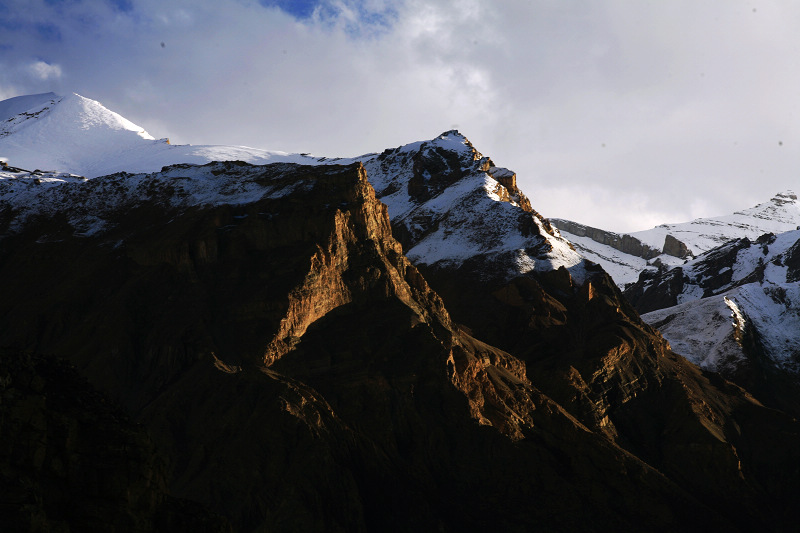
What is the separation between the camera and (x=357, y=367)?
266 feet

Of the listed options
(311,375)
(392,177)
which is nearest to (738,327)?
(392,177)

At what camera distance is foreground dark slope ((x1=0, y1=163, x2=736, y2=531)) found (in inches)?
2776

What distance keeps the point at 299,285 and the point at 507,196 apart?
7250cm

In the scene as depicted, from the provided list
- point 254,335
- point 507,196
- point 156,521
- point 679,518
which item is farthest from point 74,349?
point 507,196

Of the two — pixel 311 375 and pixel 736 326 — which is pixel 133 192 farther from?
pixel 736 326

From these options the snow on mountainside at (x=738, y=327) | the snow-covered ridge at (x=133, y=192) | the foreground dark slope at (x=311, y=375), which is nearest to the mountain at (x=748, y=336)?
the snow on mountainside at (x=738, y=327)

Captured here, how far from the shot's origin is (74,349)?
84.2m

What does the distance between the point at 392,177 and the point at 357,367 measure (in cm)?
8946

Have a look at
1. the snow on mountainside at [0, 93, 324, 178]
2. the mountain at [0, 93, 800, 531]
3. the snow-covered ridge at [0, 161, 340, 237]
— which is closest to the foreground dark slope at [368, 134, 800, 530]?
the mountain at [0, 93, 800, 531]

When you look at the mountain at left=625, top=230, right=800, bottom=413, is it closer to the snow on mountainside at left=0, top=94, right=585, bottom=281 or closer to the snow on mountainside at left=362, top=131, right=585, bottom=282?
the snow on mountainside at left=362, top=131, right=585, bottom=282

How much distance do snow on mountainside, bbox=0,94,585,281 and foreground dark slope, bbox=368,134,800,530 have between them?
148 centimetres

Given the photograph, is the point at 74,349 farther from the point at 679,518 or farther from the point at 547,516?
the point at 679,518

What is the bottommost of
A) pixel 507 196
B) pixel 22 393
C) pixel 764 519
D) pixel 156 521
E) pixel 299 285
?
pixel 764 519

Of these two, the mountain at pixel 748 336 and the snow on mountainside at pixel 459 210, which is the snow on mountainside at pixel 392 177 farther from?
the mountain at pixel 748 336
